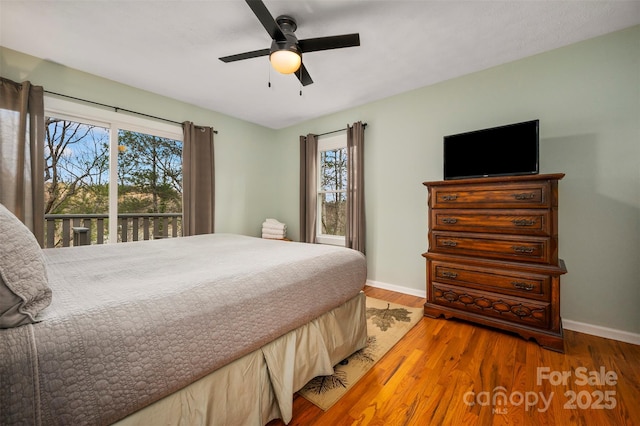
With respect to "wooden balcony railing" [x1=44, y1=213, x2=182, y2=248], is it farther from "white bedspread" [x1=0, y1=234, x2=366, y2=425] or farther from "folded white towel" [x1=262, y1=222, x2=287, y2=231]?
"white bedspread" [x1=0, y1=234, x2=366, y2=425]

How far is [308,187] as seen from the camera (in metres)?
4.12

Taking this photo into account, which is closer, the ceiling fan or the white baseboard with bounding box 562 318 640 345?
the ceiling fan

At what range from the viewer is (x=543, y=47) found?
2.34m

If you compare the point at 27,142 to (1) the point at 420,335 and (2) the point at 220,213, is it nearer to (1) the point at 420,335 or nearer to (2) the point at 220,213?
(2) the point at 220,213

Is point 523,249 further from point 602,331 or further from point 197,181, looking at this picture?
point 197,181

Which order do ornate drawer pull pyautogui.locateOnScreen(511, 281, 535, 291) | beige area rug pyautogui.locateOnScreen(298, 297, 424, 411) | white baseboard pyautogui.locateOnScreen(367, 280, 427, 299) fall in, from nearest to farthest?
beige area rug pyautogui.locateOnScreen(298, 297, 424, 411) < ornate drawer pull pyautogui.locateOnScreen(511, 281, 535, 291) < white baseboard pyautogui.locateOnScreen(367, 280, 427, 299)

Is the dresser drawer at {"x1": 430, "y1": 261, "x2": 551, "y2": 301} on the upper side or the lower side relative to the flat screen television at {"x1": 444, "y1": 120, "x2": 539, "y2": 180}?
lower

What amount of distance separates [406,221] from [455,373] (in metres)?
1.84

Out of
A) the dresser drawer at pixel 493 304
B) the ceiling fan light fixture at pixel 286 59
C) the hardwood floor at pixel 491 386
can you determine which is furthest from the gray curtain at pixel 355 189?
the ceiling fan light fixture at pixel 286 59

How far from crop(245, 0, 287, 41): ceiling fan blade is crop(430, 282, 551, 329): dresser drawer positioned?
2517mm

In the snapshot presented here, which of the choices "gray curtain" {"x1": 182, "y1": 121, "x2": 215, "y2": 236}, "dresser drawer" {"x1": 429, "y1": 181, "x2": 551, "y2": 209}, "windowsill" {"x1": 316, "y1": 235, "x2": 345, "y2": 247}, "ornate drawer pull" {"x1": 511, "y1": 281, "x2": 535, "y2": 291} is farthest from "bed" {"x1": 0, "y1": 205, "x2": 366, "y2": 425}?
"windowsill" {"x1": 316, "y1": 235, "x2": 345, "y2": 247}

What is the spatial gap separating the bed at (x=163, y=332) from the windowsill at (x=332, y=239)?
87.6 inches

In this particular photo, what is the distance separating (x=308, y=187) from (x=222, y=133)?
61.5 inches

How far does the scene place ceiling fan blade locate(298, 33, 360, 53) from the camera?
1784mm
